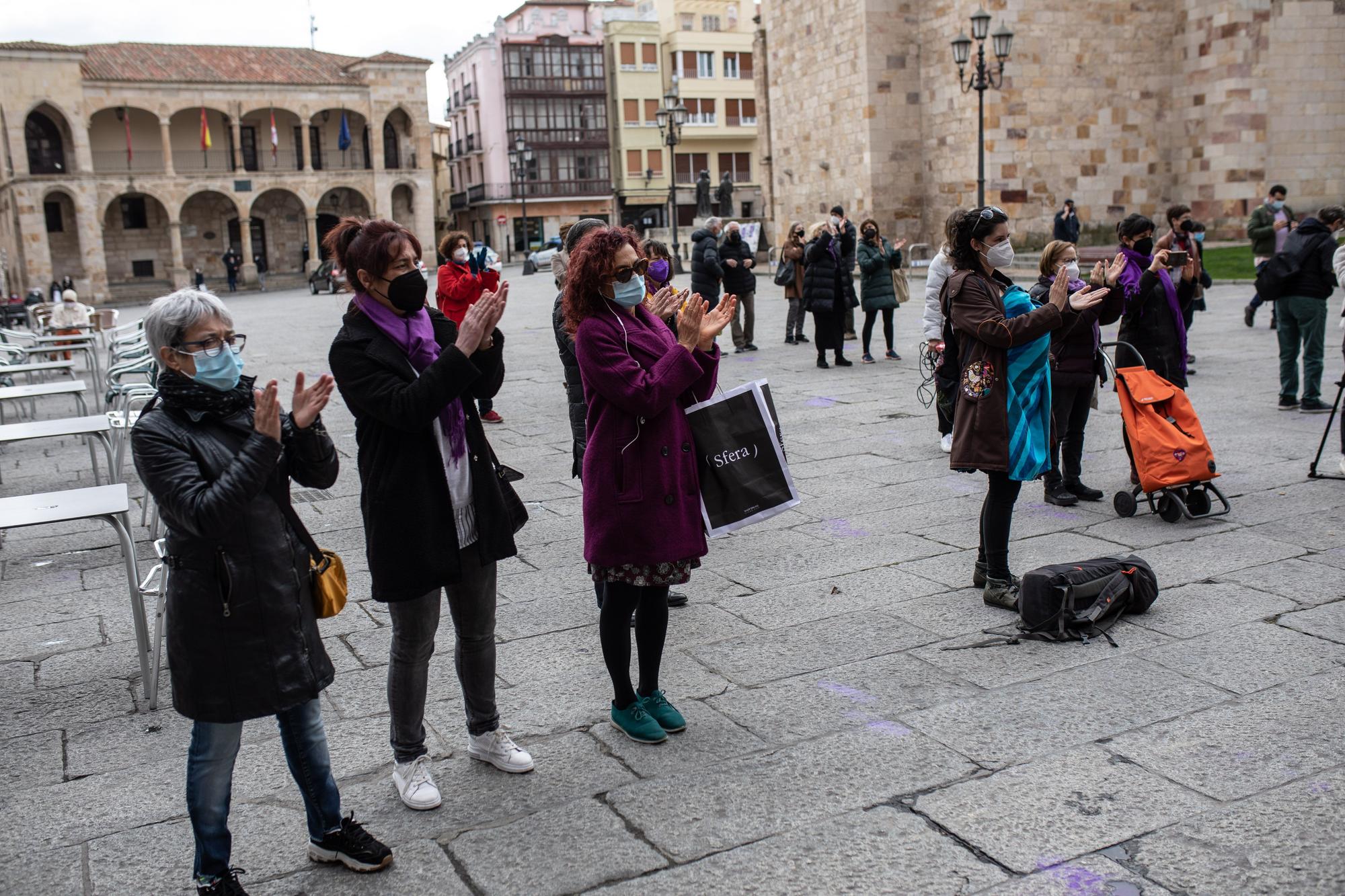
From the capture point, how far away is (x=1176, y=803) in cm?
308

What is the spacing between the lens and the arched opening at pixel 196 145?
49.5m

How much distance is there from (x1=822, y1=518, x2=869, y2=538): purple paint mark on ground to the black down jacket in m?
3.67

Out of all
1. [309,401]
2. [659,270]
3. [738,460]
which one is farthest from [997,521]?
[309,401]

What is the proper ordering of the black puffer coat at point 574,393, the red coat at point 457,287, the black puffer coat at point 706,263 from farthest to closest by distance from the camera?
the black puffer coat at point 706,263
the red coat at point 457,287
the black puffer coat at point 574,393

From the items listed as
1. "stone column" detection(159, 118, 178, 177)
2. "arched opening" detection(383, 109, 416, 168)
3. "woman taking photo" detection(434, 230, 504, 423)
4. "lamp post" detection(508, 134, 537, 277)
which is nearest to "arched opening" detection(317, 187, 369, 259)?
"arched opening" detection(383, 109, 416, 168)

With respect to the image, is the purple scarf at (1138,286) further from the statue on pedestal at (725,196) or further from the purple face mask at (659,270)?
the statue on pedestal at (725,196)

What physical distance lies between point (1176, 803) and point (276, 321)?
23.8 m

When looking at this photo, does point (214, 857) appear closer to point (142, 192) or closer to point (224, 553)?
point (224, 553)

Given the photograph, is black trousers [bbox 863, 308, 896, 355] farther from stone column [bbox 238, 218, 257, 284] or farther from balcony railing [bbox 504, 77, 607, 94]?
balcony railing [bbox 504, 77, 607, 94]

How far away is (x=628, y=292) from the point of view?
3.40 m

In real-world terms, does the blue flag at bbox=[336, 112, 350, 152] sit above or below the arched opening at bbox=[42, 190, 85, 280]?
above

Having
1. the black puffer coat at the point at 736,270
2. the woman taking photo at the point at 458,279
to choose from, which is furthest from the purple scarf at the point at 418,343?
the black puffer coat at the point at 736,270

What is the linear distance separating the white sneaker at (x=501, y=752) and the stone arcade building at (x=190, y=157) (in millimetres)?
44785

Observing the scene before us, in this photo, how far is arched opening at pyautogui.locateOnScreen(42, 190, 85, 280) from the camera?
45812 mm
